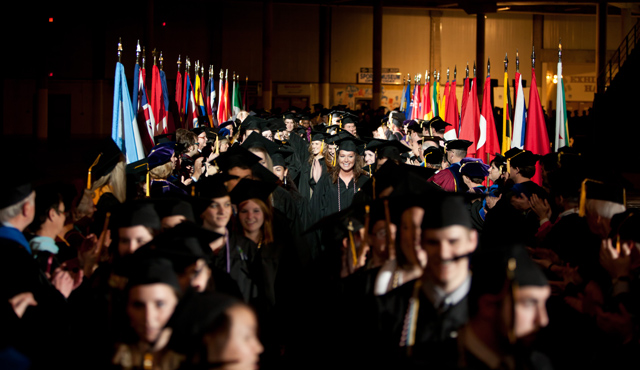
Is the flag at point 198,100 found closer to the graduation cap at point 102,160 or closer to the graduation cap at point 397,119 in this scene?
the graduation cap at point 397,119

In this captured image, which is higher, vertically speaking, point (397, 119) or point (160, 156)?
point (397, 119)

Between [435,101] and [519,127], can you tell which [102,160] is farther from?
[435,101]

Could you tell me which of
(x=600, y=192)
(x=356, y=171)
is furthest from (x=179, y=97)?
(x=600, y=192)

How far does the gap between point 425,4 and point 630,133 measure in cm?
2170

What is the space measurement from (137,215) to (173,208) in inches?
14.3

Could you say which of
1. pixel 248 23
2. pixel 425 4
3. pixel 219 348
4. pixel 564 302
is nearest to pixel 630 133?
pixel 564 302

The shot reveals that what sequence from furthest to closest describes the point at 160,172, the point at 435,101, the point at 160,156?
the point at 435,101 → the point at 160,156 → the point at 160,172

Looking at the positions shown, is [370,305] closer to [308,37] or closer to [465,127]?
[465,127]

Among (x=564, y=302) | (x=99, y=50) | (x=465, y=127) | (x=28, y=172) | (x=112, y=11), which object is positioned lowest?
(x=564, y=302)

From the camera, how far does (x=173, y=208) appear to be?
159 inches

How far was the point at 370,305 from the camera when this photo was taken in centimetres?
316

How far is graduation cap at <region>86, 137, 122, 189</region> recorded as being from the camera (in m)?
5.25

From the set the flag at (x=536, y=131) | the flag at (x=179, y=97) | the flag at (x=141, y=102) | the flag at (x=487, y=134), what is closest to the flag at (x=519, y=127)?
the flag at (x=536, y=131)

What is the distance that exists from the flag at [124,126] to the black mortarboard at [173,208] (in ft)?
12.8
